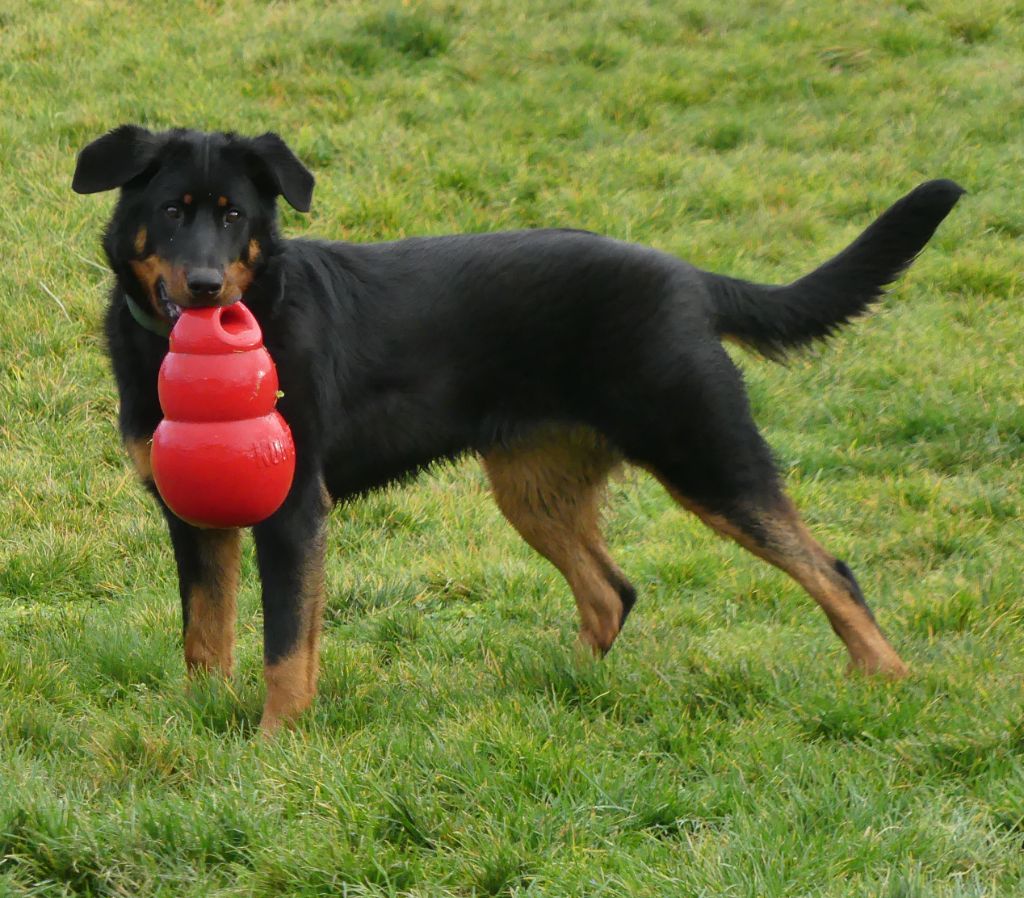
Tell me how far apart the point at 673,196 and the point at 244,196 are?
506 cm

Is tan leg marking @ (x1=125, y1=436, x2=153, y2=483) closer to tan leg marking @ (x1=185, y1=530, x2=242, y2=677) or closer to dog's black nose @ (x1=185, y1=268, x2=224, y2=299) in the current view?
tan leg marking @ (x1=185, y1=530, x2=242, y2=677)

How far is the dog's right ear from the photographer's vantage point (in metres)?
4.11

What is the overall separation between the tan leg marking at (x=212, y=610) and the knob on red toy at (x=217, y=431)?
0.68 metres

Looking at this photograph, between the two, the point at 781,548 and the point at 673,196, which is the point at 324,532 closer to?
the point at 781,548

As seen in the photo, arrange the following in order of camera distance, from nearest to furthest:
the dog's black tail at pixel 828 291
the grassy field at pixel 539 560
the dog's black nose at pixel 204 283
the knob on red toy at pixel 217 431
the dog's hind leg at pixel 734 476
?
the grassy field at pixel 539 560 < the knob on red toy at pixel 217 431 < the dog's black nose at pixel 204 283 < the dog's hind leg at pixel 734 476 < the dog's black tail at pixel 828 291

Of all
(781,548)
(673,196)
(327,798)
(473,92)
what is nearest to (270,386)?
(327,798)

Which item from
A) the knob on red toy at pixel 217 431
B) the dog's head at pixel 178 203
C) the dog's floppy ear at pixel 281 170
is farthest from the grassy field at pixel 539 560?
the dog's floppy ear at pixel 281 170

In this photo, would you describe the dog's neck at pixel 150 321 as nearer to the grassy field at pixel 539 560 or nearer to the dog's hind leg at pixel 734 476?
the grassy field at pixel 539 560

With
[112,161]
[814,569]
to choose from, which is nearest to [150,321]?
[112,161]

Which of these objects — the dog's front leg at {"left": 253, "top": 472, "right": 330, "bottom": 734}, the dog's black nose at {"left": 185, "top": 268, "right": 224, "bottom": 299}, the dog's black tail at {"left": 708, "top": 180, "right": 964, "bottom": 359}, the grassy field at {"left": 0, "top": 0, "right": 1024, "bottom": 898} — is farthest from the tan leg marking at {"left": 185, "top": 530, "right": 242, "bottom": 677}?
the dog's black tail at {"left": 708, "top": 180, "right": 964, "bottom": 359}

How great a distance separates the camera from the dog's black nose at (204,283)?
3.81m

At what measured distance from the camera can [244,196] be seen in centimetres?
420

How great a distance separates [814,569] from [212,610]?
2014 mm

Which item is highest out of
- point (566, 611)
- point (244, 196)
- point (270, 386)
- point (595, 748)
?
point (244, 196)
